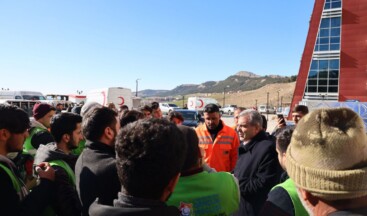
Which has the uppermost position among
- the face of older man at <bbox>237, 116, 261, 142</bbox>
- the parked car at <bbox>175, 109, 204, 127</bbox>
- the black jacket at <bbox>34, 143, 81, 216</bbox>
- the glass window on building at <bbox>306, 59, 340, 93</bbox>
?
the glass window on building at <bbox>306, 59, 340, 93</bbox>

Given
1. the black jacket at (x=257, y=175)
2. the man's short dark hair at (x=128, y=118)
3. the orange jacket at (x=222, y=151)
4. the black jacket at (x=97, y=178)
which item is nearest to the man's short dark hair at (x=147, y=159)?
the black jacket at (x=97, y=178)

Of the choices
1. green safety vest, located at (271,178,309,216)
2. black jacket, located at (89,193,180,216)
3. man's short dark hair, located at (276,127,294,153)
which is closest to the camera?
black jacket, located at (89,193,180,216)

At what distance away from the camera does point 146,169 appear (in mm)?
1393

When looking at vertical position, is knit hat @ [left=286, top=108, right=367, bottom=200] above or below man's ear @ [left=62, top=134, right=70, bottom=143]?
above

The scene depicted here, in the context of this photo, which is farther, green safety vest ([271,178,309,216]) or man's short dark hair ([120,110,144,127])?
man's short dark hair ([120,110,144,127])

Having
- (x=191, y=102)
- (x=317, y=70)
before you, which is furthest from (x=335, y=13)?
(x=191, y=102)

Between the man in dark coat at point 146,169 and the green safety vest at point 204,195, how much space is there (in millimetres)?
584

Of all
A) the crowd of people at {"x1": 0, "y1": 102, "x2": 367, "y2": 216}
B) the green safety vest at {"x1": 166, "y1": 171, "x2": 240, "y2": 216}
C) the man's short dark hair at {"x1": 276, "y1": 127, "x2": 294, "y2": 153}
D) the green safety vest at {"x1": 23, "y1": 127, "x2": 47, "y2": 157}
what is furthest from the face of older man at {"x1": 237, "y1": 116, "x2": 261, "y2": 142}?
the green safety vest at {"x1": 23, "y1": 127, "x2": 47, "y2": 157}

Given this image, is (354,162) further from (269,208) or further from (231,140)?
(231,140)

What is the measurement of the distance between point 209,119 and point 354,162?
4.26m

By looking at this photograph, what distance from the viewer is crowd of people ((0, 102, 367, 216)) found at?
1.19m

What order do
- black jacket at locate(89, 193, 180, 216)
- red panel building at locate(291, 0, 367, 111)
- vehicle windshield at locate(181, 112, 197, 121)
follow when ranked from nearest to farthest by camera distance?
black jacket at locate(89, 193, 180, 216) → vehicle windshield at locate(181, 112, 197, 121) → red panel building at locate(291, 0, 367, 111)

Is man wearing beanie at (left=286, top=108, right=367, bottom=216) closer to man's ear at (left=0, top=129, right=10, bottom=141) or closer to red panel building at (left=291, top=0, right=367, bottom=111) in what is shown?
man's ear at (left=0, top=129, right=10, bottom=141)

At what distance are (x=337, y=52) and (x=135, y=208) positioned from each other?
41403 mm
